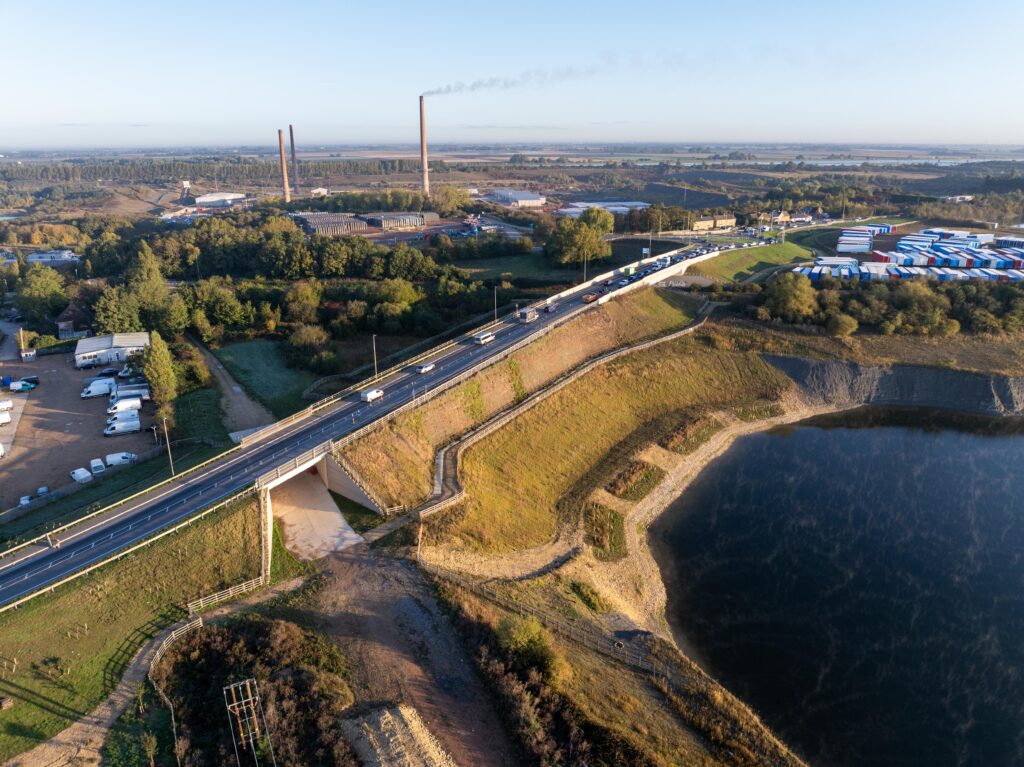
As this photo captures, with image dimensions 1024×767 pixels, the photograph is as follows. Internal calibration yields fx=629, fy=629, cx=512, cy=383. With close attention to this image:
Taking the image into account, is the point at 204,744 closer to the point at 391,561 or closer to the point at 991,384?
the point at 391,561

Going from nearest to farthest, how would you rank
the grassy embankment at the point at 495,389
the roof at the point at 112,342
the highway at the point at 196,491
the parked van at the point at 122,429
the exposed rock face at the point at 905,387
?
the highway at the point at 196,491, the grassy embankment at the point at 495,389, the parked van at the point at 122,429, the exposed rock face at the point at 905,387, the roof at the point at 112,342

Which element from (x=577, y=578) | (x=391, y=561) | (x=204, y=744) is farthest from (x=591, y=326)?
(x=204, y=744)

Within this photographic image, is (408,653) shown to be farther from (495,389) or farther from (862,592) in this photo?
(862,592)

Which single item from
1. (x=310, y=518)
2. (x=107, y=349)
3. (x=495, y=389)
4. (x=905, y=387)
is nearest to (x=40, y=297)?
(x=107, y=349)

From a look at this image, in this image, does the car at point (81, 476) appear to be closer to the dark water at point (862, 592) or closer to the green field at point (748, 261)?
the dark water at point (862, 592)

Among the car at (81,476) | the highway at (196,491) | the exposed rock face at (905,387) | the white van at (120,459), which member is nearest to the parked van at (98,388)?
the white van at (120,459)

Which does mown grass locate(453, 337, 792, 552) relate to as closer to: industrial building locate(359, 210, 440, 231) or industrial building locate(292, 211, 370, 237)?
industrial building locate(359, 210, 440, 231)
